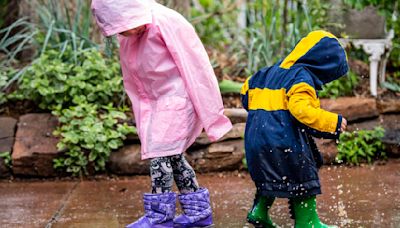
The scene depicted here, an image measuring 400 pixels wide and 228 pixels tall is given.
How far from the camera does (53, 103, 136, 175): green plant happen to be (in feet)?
20.3

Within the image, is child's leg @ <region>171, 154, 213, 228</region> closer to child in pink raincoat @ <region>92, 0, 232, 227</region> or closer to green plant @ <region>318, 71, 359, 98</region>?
child in pink raincoat @ <region>92, 0, 232, 227</region>

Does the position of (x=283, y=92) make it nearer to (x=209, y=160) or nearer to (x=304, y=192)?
(x=304, y=192)

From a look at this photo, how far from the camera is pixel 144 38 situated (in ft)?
14.8

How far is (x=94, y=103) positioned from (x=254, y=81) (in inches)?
104

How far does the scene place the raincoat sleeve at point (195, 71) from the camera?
4477 millimetres

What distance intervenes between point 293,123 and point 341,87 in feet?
10.1

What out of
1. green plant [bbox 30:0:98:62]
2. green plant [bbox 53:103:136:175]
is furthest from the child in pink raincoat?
green plant [bbox 30:0:98:62]

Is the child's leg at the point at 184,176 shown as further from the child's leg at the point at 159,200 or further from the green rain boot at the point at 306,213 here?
the green rain boot at the point at 306,213

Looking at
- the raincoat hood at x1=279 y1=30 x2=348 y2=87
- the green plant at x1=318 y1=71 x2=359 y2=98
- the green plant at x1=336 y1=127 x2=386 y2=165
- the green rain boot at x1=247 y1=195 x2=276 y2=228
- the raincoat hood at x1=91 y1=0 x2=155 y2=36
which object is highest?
the raincoat hood at x1=91 y1=0 x2=155 y2=36

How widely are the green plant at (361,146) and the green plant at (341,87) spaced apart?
19.0 inches

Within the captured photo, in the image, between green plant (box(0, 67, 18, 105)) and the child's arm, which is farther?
green plant (box(0, 67, 18, 105))

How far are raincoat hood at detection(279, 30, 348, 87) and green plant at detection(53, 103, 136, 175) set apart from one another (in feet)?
8.03

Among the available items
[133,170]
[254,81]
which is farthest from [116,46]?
[254,81]

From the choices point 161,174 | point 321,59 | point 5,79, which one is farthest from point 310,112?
point 5,79
